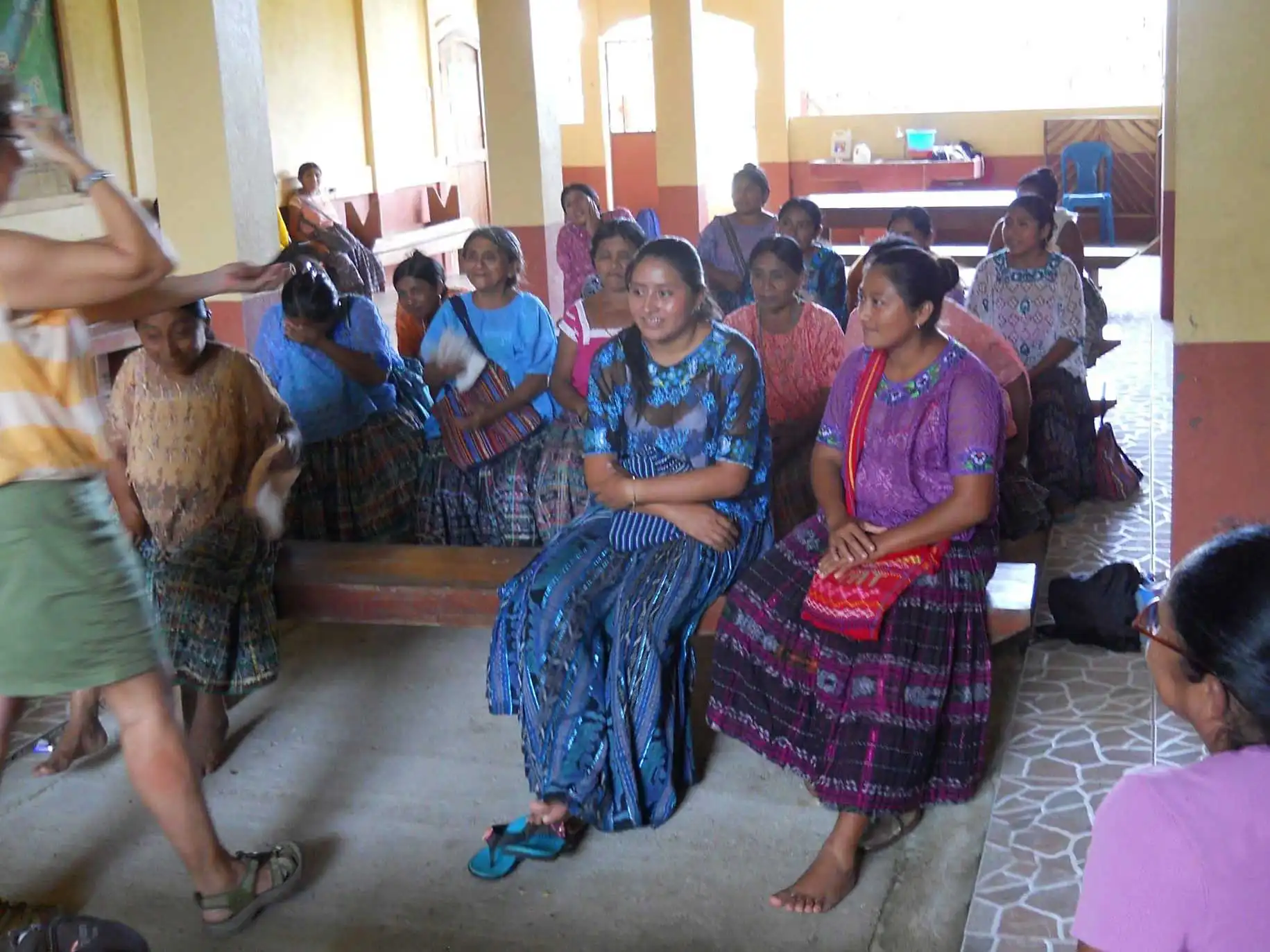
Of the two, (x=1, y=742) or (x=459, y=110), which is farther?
(x=459, y=110)

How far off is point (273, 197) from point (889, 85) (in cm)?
1443

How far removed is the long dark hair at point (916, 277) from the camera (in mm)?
3111

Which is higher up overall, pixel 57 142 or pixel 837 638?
pixel 57 142

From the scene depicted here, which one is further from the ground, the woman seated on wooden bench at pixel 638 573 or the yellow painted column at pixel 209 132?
the yellow painted column at pixel 209 132

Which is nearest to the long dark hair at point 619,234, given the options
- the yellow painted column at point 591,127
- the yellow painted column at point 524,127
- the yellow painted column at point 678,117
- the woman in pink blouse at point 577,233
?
the woman in pink blouse at point 577,233

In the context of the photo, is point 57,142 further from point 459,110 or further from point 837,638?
point 459,110

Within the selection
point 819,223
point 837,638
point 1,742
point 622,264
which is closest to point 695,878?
point 837,638

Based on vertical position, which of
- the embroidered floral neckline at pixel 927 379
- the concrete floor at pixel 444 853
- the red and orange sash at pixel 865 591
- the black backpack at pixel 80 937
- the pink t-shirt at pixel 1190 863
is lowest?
the concrete floor at pixel 444 853

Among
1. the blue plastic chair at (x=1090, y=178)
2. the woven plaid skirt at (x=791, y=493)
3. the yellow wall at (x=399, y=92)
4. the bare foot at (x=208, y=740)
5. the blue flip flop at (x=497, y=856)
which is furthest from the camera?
the blue plastic chair at (x=1090, y=178)

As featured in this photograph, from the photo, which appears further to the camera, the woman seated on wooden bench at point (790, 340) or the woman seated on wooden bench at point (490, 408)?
the woman seated on wooden bench at point (490, 408)

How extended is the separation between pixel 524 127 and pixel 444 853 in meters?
6.18

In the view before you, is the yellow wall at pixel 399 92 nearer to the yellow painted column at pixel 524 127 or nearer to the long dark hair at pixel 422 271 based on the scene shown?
the yellow painted column at pixel 524 127

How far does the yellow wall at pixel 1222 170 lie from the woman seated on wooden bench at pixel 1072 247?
251 centimetres

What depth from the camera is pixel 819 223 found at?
19.8ft
